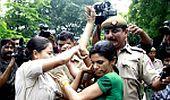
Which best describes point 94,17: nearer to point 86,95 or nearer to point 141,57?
point 141,57

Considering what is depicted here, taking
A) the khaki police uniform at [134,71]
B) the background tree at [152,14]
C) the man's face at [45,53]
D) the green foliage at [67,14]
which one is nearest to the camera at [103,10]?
the khaki police uniform at [134,71]

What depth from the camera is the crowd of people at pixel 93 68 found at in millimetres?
3625

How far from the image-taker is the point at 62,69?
15.7 feet

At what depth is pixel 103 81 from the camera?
3547mm

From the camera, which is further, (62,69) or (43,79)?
(62,69)

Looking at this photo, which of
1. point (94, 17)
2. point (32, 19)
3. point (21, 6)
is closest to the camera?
point (94, 17)

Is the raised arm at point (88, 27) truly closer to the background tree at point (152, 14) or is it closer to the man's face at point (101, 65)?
the man's face at point (101, 65)

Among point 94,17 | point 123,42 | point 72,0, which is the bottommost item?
A: point 72,0

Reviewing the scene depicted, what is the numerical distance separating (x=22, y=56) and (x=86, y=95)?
5.58ft

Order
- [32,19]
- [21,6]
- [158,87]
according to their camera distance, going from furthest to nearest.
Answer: [32,19] → [21,6] → [158,87]

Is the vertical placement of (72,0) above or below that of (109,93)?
below

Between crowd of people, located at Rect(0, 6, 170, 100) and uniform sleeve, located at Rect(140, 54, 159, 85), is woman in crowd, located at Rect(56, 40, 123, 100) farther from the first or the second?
uniform sleeve, located at Rect(140, 54, 159, 85)

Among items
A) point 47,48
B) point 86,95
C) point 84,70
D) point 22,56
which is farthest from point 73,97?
point 22,56

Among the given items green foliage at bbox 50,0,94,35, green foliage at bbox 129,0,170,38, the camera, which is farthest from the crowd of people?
green foliage at bbox 50,0,94,35
